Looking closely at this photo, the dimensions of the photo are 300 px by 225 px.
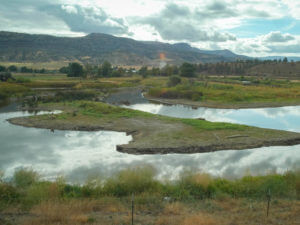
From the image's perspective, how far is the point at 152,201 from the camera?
13195mm

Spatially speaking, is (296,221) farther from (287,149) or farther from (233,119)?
(233,119)

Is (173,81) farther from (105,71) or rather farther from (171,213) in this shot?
(171,213)

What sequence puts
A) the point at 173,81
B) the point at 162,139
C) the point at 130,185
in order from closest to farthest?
the point at 130,185, the point at 162,139, the point at 173,81

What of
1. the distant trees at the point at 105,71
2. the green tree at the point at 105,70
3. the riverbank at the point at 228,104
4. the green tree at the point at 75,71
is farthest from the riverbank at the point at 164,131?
the green tree at the point at 105,70

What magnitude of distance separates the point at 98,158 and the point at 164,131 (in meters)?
9.67

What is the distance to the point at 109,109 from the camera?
41.6 metres

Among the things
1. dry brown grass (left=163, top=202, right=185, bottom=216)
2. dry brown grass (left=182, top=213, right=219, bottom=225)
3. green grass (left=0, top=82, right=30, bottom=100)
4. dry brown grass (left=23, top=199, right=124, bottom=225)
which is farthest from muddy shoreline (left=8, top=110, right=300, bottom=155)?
green grass (left=0, top=82, right=30, bottom=100)

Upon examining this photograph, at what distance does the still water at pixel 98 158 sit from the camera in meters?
20.1

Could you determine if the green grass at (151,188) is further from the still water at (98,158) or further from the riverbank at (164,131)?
the riverbank at (164,131)

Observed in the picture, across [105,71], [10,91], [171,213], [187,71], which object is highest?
[187,71]

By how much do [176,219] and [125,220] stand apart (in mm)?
2052

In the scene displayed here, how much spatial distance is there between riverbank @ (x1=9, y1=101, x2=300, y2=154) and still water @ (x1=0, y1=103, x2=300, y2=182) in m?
1.14

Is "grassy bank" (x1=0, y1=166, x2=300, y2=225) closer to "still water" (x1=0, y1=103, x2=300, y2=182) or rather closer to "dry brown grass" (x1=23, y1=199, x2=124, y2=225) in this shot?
"dry brown grass" (x1=23, y1=199, x2=124, y2=225)

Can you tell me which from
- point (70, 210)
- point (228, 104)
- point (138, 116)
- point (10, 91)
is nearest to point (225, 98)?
point (228, 104)
